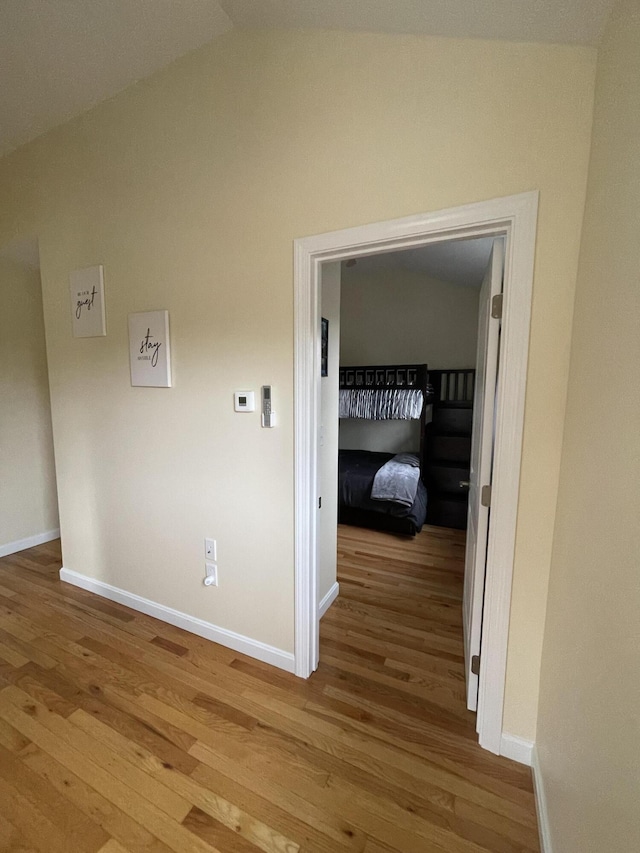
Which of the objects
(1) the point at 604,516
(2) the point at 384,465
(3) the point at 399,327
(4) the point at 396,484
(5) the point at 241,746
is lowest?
(5) the point at 241,746

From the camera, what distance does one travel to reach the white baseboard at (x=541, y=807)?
1.07 m

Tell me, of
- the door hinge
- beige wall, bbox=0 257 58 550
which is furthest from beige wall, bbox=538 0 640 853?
beige wall, bbox=0 257 58 550

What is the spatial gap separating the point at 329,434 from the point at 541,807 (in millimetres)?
1740

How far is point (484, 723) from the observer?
138 centimetres

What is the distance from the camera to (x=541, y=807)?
1158 mm

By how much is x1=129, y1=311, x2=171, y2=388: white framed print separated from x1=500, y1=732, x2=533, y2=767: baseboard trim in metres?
2.22

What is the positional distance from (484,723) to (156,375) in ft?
7.32

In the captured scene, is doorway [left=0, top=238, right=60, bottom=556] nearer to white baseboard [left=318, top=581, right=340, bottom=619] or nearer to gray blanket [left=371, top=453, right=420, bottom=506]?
white baseboard [left=318, top=581, right=340, bottom=619]

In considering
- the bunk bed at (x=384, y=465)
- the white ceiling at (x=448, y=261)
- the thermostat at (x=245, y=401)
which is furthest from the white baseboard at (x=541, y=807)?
the white ceiling at (x=448, y=261)

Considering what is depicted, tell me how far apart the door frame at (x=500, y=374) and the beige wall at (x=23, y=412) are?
2.87 m

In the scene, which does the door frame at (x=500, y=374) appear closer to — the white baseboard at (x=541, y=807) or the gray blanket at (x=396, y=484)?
the white baseboard at (x=541, y=807)

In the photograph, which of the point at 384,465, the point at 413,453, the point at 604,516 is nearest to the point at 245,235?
the point at 604,516

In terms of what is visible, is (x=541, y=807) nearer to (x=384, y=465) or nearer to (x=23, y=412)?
Result: (x=384, y=465)

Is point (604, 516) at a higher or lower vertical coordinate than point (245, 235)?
lower
